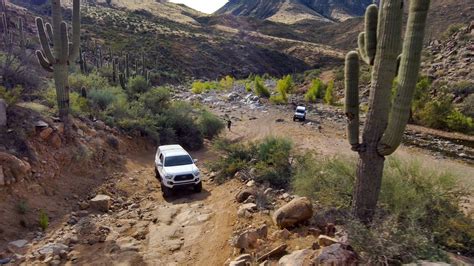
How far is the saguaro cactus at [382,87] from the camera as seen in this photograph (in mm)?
6527

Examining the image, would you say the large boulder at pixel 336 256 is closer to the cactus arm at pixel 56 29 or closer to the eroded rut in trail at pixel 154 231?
the eroded rut in trail at pixel 154 231

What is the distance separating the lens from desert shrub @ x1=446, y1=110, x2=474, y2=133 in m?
27.4

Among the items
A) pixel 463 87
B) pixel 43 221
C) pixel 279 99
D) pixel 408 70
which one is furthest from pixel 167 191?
pixel 279 99

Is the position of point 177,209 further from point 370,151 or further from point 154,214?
point 370,151

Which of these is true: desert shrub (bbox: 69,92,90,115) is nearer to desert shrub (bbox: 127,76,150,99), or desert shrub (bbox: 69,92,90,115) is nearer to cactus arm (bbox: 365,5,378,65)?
desert shrub (bbox: 127,76,150,99)

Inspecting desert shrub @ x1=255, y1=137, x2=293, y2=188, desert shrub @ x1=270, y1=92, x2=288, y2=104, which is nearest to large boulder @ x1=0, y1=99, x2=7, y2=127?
desert shrub @ x1=255, y1=137, x2=293, y2=188

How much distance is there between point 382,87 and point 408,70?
0.55 m

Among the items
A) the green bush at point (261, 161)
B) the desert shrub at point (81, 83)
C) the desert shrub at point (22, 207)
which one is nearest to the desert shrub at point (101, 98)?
the desert shrub at point (81, 83)

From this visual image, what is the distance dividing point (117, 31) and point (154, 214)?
6386cm

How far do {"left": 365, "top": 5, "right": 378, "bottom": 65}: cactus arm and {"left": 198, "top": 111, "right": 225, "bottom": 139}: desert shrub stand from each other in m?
17.0

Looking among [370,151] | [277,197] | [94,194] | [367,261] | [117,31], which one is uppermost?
[117,31]

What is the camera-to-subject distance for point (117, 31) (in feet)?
223

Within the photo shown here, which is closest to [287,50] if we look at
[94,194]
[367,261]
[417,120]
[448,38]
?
[448,38]

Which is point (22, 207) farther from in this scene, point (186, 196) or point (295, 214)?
point (295, 214)
